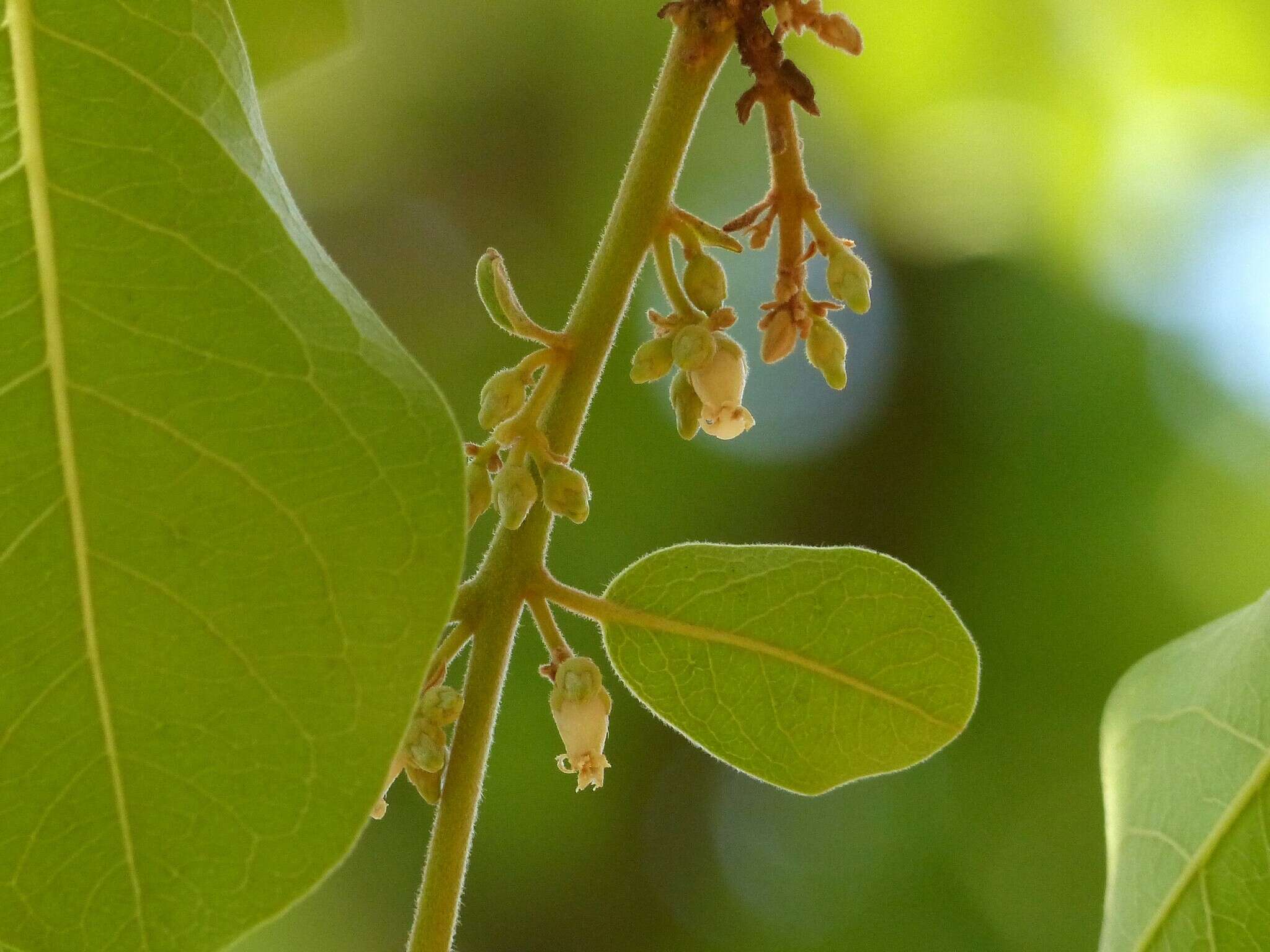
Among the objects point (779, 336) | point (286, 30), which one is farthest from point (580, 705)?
point (286, 30)

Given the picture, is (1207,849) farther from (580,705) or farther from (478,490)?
(478,490)

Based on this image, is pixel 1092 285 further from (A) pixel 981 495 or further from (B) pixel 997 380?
(A) pixel 981 495

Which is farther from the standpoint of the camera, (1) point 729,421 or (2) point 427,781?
(1) point 729,421

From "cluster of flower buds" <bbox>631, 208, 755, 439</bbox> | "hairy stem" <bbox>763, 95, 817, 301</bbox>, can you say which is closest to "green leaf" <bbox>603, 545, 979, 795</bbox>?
"cluster of flower buds" <bbox>631, 208, 755, 439</bbox>

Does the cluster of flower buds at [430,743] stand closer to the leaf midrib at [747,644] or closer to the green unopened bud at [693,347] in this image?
the leaf midrib at [747,644]

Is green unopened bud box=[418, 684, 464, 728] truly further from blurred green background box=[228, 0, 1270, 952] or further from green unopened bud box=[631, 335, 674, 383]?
blurred green background box=[228, 0, 1270, 952]

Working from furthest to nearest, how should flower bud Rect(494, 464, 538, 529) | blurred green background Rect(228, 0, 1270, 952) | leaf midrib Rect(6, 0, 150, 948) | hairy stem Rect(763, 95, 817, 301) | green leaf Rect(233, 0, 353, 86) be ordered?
blurred green background Rect(228, 0, 1270, 952), green leaf Rect(233, 0, 353, 86), hairy stem Rect(763, 95, 817, 301), flower bud Rect(494, 464, 538, 529), leaf midrib Rect(6, 0, 150, 948)

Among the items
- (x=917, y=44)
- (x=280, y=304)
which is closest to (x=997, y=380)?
(x=917, y=44)
